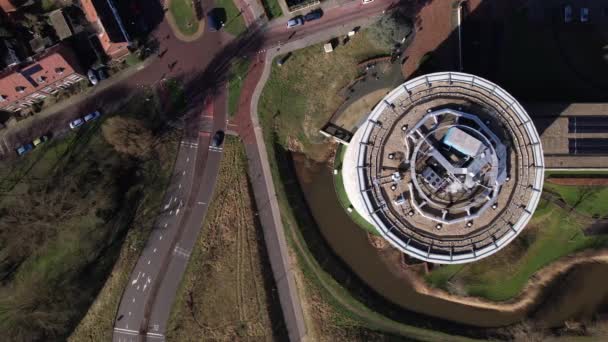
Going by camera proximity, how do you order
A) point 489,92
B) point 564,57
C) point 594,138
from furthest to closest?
point 564,57 → point 594,138 → point 489,92

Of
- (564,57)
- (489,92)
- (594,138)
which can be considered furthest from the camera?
(564,57)

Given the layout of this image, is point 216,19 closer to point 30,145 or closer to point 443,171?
point 30,145

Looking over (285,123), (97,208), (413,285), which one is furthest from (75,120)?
(413,285)

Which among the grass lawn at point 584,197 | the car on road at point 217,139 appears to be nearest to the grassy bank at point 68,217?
the car on road at point 217,139

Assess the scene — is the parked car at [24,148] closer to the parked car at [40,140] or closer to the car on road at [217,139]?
the parked car at [40,140]

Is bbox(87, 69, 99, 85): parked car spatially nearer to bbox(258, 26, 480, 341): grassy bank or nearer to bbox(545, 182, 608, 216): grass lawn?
bbox(258, 26, 480, 341): grassy bank

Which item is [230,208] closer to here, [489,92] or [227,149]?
[227,149]

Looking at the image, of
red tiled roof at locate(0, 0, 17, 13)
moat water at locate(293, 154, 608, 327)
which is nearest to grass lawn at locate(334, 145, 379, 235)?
moat water at locate(293, 154, 608, 327)

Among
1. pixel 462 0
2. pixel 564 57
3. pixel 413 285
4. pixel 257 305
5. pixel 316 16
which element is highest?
pixel 316 16
